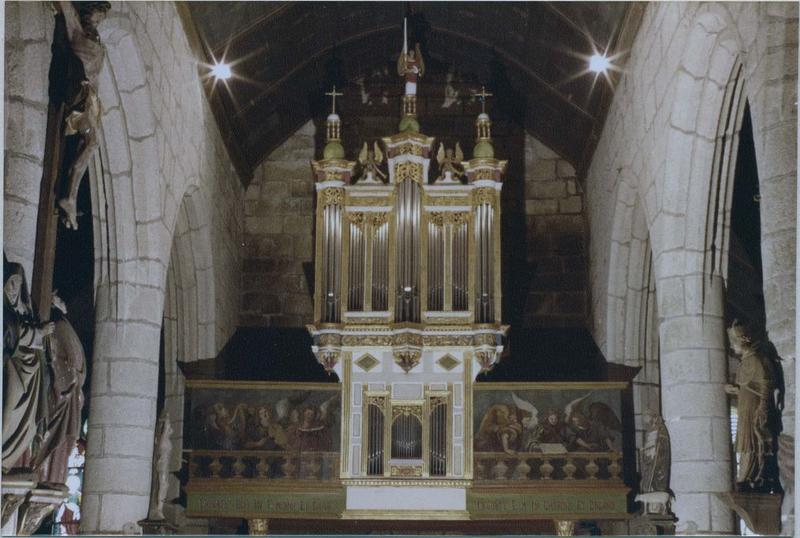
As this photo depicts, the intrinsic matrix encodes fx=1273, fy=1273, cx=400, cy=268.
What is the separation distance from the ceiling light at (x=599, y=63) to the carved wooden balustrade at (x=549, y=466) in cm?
426

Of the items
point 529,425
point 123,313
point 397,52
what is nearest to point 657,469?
point 529,425

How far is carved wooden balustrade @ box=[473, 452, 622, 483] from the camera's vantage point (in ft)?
44.3

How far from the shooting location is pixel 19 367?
7855 millimetres

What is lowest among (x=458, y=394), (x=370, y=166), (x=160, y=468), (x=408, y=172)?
(x=160, y=468)

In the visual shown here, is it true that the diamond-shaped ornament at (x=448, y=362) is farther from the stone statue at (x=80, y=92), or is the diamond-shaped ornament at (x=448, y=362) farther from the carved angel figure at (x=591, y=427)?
the stone statue at (x=80, y=92)

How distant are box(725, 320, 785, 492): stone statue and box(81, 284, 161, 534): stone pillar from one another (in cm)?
539

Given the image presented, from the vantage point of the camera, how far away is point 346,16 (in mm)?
15602

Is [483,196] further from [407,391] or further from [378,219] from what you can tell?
[407,391]

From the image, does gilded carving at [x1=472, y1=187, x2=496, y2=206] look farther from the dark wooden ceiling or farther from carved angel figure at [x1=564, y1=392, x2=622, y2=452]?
carved angel figure at [x1=564, y1=392, x2=622, y2=452]

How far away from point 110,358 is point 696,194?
18.2 ft

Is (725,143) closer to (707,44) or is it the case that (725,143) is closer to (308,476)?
(707,44)

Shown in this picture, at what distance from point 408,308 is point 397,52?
13.8 feet

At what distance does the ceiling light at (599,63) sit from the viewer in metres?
14.1

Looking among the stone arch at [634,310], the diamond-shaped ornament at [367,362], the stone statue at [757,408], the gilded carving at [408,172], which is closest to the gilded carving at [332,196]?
the gilded carving at [408,172]
